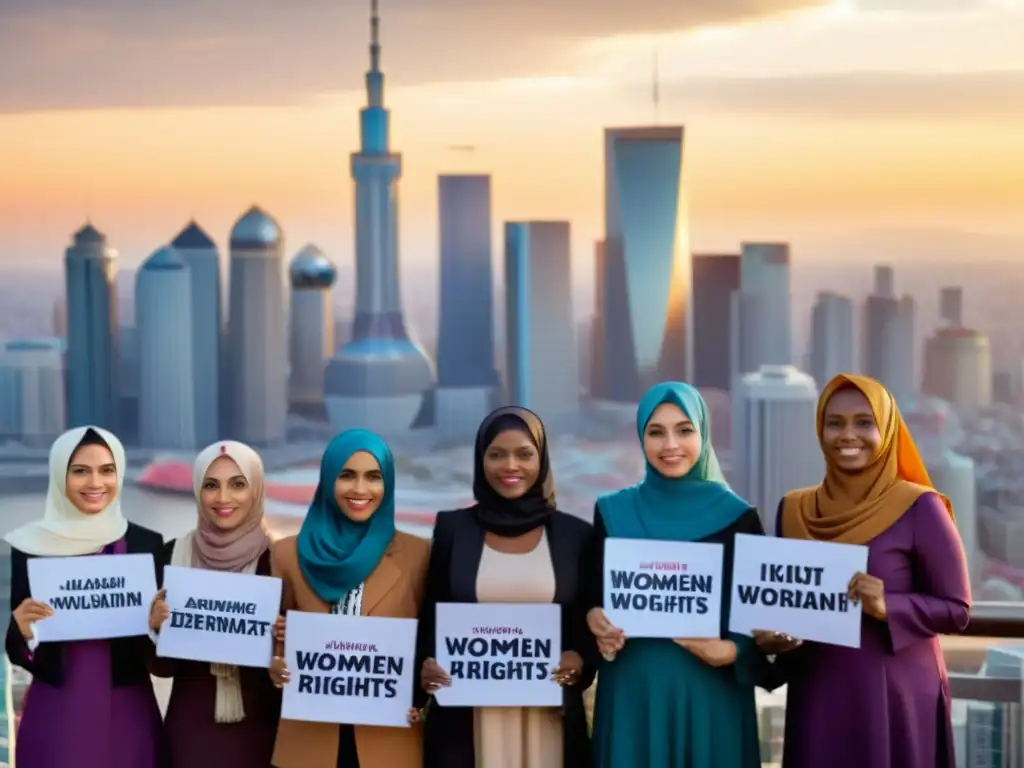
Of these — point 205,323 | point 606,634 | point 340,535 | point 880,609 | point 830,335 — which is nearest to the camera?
point 880,609

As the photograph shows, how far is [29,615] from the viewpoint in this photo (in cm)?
→ 271

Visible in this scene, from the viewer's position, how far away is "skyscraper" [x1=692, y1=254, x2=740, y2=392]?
9703 millimetres

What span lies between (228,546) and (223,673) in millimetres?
247

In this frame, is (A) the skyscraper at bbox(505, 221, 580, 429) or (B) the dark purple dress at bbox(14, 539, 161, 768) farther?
(A) the skyscraper at bbox(505, 221, 580, 429)

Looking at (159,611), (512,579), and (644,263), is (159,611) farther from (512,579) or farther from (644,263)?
(644,263)

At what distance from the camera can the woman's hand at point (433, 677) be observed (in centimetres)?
265

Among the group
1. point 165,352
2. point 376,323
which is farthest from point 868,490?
point 165,352

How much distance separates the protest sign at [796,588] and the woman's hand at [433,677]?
21.8 inches

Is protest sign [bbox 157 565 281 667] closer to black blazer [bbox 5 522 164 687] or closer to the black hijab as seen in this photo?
black blazer [bbox 5 522 164 687]

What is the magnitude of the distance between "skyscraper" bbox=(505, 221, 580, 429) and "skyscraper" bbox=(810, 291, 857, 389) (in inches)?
69.0

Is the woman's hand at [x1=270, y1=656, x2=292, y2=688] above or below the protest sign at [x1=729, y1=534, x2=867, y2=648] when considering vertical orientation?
below

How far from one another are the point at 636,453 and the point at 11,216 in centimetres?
456

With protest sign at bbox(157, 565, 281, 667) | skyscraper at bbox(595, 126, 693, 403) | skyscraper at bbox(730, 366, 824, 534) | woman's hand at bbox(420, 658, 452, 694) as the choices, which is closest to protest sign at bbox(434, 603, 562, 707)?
woman's hand at bbox(420, 658, 452, 694)

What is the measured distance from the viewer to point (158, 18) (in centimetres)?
874
